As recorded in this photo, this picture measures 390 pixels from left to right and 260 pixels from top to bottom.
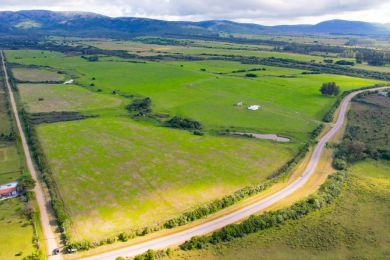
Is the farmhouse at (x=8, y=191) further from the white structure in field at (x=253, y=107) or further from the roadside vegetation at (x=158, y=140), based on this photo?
the white structure in field at (x=253, y=107)

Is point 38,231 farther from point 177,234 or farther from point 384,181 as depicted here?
point 384,181

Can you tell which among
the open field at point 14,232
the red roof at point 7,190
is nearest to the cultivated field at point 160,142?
the open field at point 14,232

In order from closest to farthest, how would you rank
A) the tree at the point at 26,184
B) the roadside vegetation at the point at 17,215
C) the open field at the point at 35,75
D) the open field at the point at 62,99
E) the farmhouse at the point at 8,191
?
the roadside vegetation at the point at 17,215, the farmhouse at the point at 8,191, the tree at the point at 26,184, the open field at the point at 62,99, the open field at the point at 35,75

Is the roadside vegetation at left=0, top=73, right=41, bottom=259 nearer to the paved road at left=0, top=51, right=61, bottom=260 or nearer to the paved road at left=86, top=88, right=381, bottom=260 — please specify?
the paved road at left=0, top=51, right=61, bottom=260

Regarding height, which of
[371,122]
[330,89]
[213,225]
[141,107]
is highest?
[330,89]

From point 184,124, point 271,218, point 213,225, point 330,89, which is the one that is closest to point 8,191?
point 213,225

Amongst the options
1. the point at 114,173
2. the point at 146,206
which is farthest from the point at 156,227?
the point at 114,173

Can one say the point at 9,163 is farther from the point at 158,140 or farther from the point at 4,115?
the point at 4,115
